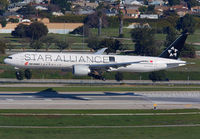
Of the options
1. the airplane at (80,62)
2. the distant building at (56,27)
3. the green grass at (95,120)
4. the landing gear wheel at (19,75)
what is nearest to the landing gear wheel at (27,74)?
the landing gear wheel at (19,75)

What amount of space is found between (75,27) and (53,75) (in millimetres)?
95742

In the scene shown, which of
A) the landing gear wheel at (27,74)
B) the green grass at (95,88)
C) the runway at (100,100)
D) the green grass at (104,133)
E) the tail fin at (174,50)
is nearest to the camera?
the green grass at (104,133)

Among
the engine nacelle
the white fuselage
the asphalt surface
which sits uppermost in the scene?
the white fuselage

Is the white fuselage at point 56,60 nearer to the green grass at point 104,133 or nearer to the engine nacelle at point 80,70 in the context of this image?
the engine nacelle at point 80,70

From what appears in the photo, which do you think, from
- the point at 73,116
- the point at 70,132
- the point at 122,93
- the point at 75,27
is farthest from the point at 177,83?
the point at 75,27

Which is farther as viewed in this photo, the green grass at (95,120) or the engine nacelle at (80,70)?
the engine nacelle at (80,70)

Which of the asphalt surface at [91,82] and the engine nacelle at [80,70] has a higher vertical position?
the engine nacelle at [80,70]

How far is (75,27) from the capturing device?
18088 centimetres

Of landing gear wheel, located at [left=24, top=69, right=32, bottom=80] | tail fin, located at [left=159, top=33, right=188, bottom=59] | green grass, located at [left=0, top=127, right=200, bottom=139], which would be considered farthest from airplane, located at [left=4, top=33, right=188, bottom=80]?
landing gear wheel, located at [left=24, top=69, right=32, bottom=80]

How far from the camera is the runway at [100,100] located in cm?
5750

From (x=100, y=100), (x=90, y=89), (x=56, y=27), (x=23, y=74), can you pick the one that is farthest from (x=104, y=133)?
(x=56, y=27)

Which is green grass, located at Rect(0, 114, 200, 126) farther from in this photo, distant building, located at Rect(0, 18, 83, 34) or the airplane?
distant building, located at Rect(0, 18, 83, 34)

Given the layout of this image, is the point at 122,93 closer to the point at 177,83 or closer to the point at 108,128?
the point at 177,83

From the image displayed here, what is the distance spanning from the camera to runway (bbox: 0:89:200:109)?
5750 cm
